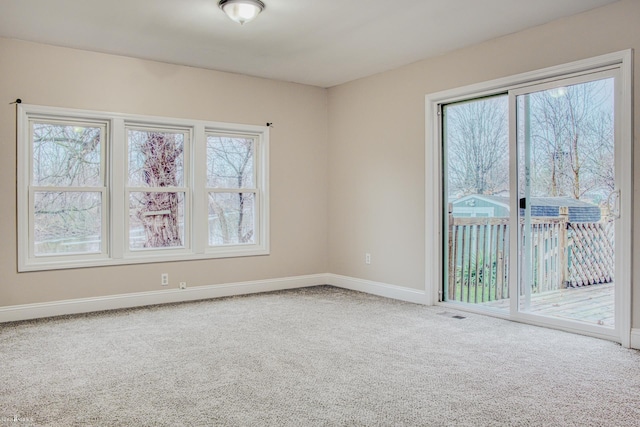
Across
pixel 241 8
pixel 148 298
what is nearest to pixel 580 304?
pixel 241 8

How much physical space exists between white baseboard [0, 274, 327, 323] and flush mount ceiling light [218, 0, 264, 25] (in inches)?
115

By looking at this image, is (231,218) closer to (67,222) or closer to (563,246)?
(67,222)

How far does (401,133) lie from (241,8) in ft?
7.62

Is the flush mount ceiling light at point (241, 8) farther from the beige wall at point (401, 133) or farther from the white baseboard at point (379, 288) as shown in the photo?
the white baseboard at point (379, 288)

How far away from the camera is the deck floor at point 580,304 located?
11.9 ft

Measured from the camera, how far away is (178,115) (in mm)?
5113

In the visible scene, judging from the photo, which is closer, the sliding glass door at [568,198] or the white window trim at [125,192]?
the sliding glass door at [568,198]

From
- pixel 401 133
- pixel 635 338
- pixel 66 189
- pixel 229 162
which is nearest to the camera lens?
pixel 635 338

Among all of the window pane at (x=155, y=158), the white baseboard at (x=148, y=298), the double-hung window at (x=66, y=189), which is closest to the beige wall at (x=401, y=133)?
the white baseboard at (x=148, y=298)

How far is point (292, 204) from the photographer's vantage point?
19.6ft

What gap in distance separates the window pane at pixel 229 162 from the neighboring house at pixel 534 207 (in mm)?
2447

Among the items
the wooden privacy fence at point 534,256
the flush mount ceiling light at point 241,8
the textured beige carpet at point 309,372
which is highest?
the flush mount ceiling light at point 241,8

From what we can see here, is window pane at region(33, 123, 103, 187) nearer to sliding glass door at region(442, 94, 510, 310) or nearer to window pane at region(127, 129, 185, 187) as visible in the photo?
window pane at region(127, 129, 185, 187)

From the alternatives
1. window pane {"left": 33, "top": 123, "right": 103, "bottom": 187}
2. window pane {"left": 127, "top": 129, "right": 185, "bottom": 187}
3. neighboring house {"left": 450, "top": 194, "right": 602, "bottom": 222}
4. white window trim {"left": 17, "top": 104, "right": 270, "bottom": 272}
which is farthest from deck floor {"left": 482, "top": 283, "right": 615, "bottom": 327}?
window pane {"left": 33, "top": 123, "right": 103, "bottom": 187}
